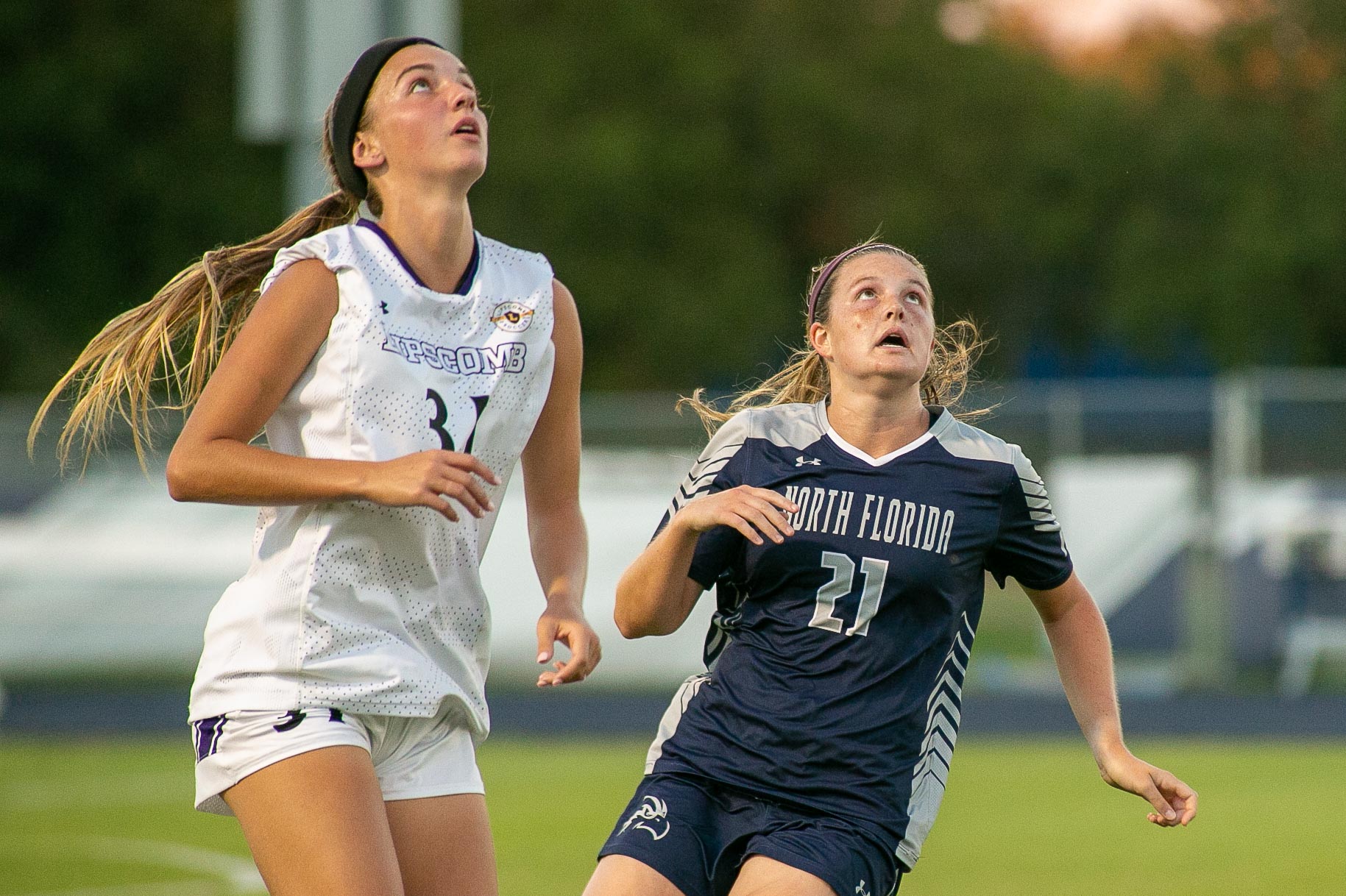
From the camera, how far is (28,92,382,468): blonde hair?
3.30 metres

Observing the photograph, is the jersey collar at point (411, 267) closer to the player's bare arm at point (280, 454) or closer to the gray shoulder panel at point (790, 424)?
the player's bare arm at point (280, 454)

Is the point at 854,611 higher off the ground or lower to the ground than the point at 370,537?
lower

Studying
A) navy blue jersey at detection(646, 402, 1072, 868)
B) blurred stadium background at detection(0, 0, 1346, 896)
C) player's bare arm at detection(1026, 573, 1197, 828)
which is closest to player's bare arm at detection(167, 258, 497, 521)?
navy blue jersey at detection(646, 402, 1072, 868)

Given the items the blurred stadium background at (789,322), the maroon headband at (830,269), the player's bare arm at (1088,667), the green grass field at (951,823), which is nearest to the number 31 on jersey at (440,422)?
the maroon headband at (830,269)

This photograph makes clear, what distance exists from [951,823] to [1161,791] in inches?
214

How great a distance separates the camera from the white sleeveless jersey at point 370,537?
118 inches

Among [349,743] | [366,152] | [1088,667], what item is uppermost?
[366,152]

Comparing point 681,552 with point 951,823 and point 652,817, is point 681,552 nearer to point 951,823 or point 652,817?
point 652,817

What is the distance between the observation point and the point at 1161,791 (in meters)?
3.16

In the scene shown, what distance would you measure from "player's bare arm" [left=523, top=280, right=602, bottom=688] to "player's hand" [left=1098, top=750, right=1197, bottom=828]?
100 cm

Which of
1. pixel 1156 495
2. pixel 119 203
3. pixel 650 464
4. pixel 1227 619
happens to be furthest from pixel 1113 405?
pixel 119 203

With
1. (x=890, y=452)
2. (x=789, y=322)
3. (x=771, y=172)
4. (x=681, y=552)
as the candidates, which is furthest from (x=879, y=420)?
(x=771, y=172)

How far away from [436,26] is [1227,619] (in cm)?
1047

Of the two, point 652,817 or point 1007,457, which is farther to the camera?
point 1007,457
